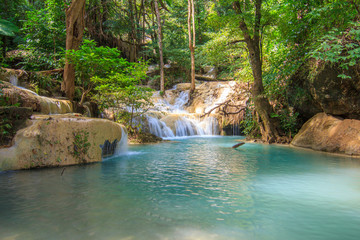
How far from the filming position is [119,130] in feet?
22.5

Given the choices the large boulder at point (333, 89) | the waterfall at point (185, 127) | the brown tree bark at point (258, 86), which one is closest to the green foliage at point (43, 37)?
the waterfall at point (185, 127)

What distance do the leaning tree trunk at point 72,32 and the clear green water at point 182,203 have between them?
19.2 feet

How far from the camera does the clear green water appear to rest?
2344 mm

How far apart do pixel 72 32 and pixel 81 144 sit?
20.7ft

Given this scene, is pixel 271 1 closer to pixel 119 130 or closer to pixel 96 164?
pixel 119 130

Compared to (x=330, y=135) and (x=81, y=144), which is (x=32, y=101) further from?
(x=330, y=135)

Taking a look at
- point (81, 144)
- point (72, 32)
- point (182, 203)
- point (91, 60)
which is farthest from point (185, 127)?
point (182, 203)

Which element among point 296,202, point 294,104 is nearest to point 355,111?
point 294,104

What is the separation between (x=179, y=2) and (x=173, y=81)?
29.5 feet

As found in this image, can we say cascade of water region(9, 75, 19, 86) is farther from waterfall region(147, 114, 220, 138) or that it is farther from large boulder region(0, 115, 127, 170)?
waterfall region(147, 114, 220, 138)

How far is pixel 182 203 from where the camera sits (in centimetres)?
310

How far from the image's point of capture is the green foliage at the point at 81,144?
214 inches

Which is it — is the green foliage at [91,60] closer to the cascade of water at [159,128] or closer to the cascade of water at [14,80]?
the cascade of water at [14,80]

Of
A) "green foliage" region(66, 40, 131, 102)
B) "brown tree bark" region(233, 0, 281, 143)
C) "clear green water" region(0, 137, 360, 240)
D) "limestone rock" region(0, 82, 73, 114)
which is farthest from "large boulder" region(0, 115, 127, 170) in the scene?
"brown tree bark" region(233, 0, 281, 143)
